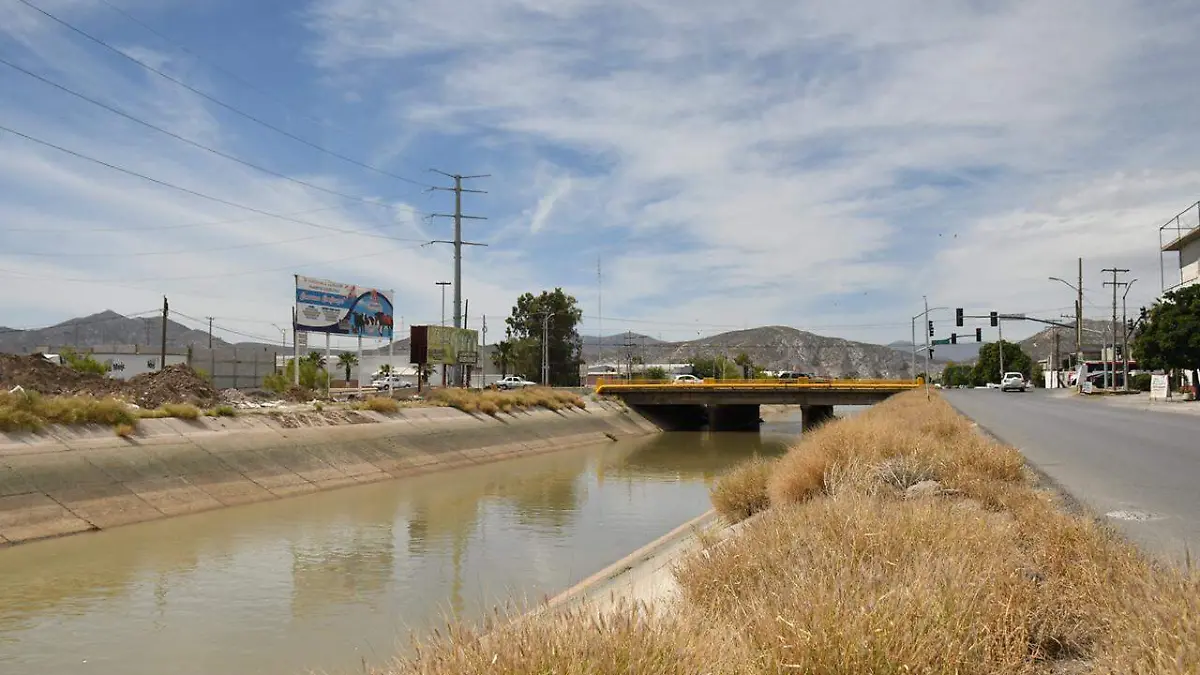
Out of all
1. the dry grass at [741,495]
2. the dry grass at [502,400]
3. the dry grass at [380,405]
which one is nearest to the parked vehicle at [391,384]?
the dry grass at [502,400]

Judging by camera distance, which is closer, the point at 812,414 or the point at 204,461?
the point at 204,461

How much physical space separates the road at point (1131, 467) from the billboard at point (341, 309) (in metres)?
40.7

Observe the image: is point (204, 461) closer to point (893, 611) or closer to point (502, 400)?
point (893, 611)

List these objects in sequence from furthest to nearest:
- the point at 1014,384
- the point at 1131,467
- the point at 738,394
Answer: the point at 1014,384, the point at 738,394, the point at 1131,467

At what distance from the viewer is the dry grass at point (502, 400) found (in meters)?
44.8

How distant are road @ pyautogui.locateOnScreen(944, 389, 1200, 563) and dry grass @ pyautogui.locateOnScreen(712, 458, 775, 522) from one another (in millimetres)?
4823

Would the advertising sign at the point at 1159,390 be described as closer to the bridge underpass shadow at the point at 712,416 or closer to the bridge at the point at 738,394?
the bridge at the point at 738,394

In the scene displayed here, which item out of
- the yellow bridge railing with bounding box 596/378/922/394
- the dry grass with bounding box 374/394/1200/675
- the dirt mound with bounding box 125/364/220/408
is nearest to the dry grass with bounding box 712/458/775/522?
the dry grass with bounding box 374/394/1200/675

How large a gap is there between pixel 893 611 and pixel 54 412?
905 inches

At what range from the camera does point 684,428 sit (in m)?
76.2

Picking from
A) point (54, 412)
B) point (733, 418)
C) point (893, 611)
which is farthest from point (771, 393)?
point (893, 611)

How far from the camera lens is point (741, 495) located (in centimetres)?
1529

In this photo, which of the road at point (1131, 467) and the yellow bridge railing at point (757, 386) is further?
the yellow bridge railing at point (757, 386)

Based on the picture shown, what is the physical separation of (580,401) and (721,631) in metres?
56.2
